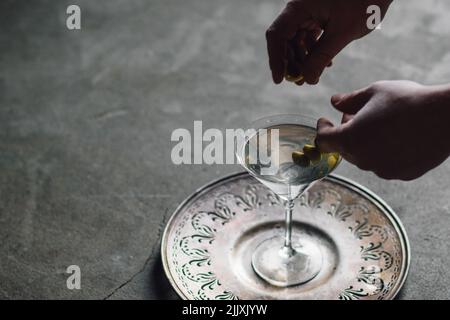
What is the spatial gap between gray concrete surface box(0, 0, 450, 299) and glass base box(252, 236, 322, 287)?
167 millimetres

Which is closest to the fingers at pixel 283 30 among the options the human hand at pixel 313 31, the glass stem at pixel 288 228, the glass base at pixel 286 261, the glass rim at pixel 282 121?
the human hand at pixel 313 31

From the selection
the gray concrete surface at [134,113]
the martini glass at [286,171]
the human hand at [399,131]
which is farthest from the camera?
the gray concrete surface at [134,113]

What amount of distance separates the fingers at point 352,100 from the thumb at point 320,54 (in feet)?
0.30

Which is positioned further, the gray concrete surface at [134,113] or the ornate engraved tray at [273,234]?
the gray concrete surface at [134,113]

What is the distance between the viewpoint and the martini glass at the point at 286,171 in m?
1.10

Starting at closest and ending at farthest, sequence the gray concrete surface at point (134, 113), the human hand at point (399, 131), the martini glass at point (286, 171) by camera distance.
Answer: the human hand at point (399, 131)
the martini glass at point (286, 171)
the gray concrete surface at point (134, 113)

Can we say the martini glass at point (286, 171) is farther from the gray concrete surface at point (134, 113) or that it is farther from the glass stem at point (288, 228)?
the gray concrete surface at point (134, 113)

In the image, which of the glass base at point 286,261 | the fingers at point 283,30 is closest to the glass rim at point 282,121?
the fingers at point 283,30

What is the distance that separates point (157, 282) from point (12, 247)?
0.31 meters

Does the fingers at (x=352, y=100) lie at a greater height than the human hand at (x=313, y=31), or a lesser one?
lesser

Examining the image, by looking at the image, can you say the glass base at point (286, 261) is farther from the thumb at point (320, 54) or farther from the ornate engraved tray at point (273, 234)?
the thumb at point (320, 54)

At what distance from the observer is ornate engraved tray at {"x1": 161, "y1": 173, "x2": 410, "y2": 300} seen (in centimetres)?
116

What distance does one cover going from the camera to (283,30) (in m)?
1.12

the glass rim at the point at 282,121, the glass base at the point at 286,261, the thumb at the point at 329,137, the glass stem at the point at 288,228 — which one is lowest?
the glass base at the point at 286,261
